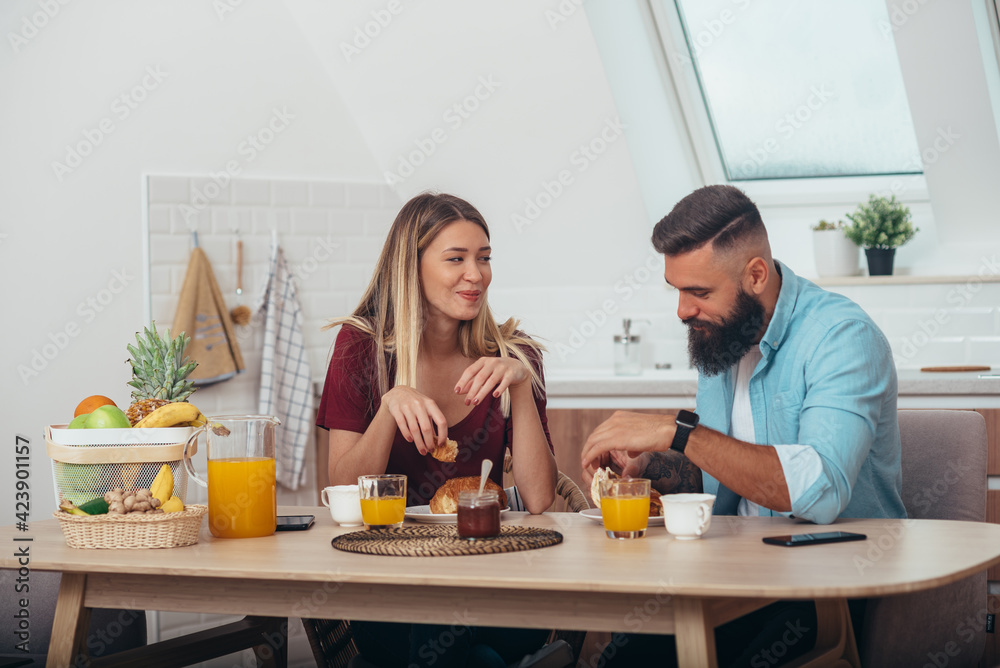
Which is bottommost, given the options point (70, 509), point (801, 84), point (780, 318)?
point (70, 509)

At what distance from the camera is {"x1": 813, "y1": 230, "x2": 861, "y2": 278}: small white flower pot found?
3.70 m

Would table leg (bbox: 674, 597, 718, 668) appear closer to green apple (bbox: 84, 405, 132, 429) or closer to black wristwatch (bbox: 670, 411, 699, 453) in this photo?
black wristwatch (bbox: 670, 411, 699, 453)

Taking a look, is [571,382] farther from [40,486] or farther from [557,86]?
[40,486]

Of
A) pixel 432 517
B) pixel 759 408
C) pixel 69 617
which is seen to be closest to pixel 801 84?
pixel 759 408

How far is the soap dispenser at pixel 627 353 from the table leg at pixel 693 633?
2.68 m

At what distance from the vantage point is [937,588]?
68.3 inches

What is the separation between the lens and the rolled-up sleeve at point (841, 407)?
1.64 metres

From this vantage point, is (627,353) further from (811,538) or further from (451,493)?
(811,538)

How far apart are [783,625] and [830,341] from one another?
21.4 inches

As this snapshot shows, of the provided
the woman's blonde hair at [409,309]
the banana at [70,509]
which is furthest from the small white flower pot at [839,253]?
the banana at [70,509]

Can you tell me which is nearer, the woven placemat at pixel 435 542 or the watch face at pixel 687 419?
the woven placemat at pixel 435 542

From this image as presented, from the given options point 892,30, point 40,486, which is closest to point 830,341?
point 892,30

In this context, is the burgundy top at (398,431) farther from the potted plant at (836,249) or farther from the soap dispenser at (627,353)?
the potted plant at (836,249)

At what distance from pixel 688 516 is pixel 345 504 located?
0.63m
